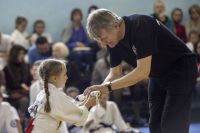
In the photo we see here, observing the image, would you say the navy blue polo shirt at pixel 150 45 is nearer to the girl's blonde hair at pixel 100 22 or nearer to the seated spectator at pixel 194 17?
the girl's blonde hair at pixel 100 22

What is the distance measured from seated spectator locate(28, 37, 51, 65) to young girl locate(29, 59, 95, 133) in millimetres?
4232

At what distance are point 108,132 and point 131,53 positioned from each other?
3.08 metres

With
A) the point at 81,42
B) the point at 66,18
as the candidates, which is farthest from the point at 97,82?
the point at 66,18

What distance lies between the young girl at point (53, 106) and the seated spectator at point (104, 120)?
9.00 feet

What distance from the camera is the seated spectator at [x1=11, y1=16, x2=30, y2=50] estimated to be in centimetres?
832

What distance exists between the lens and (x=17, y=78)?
7.23 m

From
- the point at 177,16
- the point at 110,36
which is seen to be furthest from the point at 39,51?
the point at 110,36

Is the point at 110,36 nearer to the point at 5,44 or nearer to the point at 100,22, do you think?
the point at 100,22

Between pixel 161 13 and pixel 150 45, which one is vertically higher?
pixel 150 45

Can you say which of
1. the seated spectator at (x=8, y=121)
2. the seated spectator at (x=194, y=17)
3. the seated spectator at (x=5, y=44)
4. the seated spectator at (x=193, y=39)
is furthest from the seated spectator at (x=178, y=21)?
the seated spectator at (x=8, y=121)

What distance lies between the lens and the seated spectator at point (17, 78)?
23.2 feet

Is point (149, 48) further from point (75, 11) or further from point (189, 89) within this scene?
point (75, 11)

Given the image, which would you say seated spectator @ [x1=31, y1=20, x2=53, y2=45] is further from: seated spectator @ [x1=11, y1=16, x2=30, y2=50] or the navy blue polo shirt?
the navy blue polo shirt

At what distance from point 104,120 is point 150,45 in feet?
11.2
